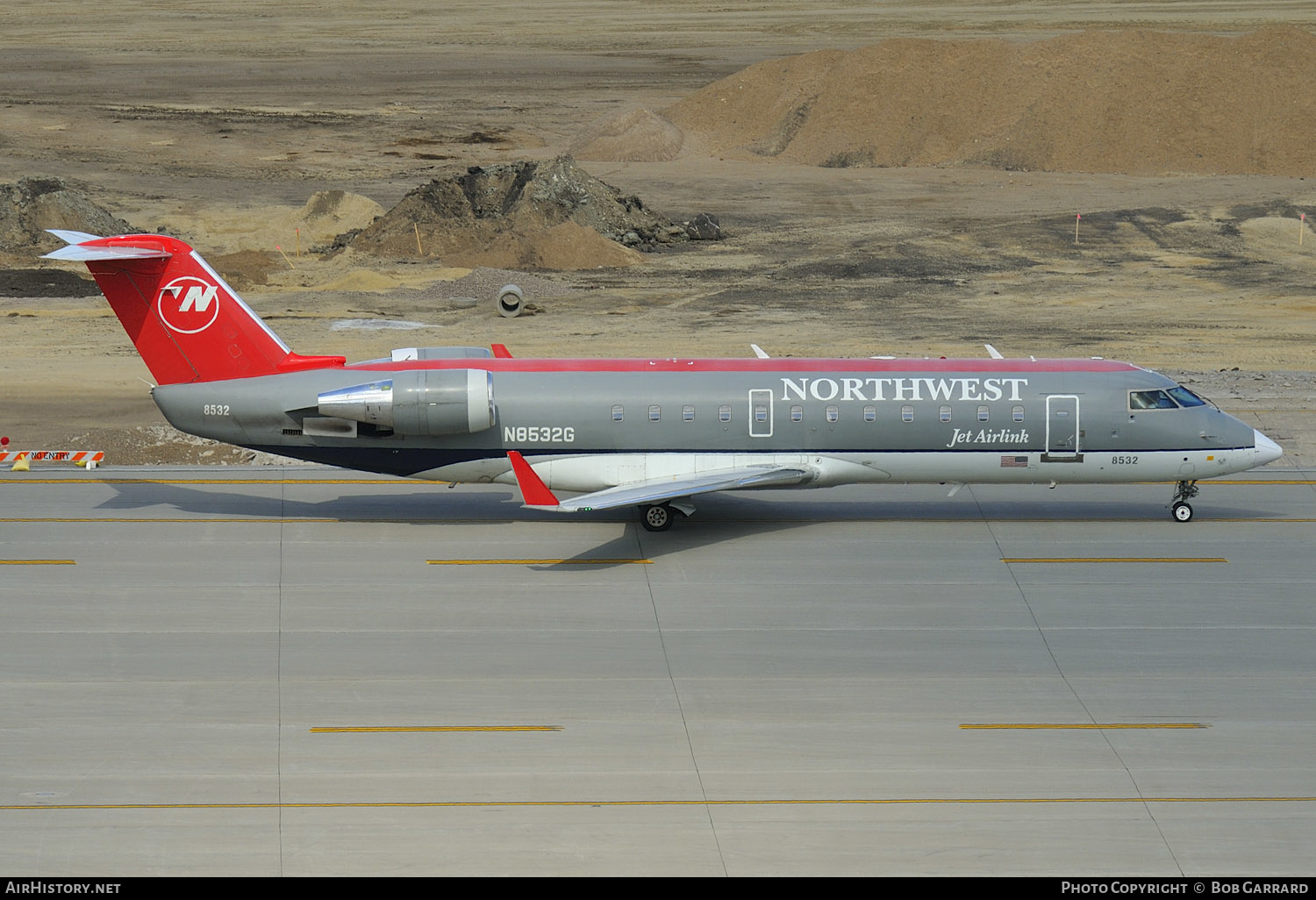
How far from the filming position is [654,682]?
958 inches

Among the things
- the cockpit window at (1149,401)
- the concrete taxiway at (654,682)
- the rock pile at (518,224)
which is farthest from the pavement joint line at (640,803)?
the rock pile at (518,224)

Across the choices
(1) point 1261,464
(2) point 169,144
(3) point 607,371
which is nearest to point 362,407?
(3) point 607,371

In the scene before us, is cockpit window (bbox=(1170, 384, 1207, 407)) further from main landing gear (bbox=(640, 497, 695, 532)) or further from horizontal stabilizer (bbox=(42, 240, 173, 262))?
horizontal stabilizer (bbox=(42, 240, 173, 262))

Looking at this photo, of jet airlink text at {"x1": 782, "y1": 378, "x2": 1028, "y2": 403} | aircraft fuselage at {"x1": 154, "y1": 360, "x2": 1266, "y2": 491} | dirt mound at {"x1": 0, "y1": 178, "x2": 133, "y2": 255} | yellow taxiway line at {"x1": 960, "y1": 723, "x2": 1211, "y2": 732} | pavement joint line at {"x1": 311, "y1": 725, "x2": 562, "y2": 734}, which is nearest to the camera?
pavement joint line at {"x1": 311, "y1": 725, "x2": 562, "y2": 734}

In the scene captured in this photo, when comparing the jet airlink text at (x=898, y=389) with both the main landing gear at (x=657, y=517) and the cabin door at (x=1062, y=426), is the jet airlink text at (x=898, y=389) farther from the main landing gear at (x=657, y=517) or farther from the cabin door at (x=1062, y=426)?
the main landing gear at (x=657, y=517)

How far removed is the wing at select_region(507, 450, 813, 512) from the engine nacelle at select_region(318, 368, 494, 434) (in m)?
1.21

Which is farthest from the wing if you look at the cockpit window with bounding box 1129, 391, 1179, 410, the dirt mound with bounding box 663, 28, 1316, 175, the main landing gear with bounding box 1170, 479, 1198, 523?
the dirt mound with bounding box 663, 28, 1316, 175

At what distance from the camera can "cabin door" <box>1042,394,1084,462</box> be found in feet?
101

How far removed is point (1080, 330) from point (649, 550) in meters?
26.8

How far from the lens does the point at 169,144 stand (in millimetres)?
84125

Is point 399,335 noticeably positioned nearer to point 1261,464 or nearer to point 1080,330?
point 1080,330

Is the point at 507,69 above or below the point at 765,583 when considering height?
above

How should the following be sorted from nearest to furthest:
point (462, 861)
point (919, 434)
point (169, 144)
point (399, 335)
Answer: point (462, 861) < point (919, 434) < point (399, 335) < point (169, 144)

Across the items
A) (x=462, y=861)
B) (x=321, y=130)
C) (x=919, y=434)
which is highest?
(x=321, y=130)
